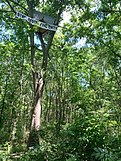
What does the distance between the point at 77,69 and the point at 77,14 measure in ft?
18.4

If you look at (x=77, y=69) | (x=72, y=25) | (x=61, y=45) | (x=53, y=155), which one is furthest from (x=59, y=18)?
(x=53, y=155)

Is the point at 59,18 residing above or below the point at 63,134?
above

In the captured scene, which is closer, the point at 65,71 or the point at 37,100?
the point at 37,100

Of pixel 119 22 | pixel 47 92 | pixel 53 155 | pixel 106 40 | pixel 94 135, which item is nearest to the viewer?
pixel 94 135

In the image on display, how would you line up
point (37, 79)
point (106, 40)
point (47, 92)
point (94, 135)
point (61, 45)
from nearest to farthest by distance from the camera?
point (94, 135), point (37, 79), point (106, 40), point (61, 45), point (47, 92)

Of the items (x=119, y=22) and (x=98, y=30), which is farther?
(x=98, y=30)

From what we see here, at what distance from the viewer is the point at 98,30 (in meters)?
10.5

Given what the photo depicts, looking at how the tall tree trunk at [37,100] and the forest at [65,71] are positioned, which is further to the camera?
the tall tree trunk at [37,100]

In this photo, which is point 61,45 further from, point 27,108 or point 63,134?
point 27,108

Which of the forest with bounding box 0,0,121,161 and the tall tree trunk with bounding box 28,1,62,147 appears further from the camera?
the tall tree trunk with bounding box 28,1,62,147

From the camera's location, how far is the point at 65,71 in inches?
760

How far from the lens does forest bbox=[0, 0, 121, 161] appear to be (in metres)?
4.79

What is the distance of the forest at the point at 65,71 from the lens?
4785 mm

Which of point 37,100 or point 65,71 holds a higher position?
point 65,71
